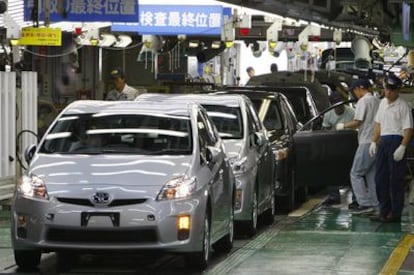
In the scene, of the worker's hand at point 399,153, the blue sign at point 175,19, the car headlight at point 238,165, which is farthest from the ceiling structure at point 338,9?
the car headlight at point 238,165

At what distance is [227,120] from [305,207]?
382cm

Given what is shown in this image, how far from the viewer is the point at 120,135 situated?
11.1 metres

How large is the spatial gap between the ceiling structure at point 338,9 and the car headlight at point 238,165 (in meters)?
7.82

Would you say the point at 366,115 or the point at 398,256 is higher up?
the point at 366,115

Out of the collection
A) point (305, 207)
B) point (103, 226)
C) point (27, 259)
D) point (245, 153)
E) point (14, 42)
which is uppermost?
point (14, 42)

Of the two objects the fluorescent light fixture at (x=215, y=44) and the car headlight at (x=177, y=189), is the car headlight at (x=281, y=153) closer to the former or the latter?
the car headlight at (x=177, y=189)

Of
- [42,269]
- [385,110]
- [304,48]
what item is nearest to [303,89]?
[385,110]

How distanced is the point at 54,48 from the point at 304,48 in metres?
8.84

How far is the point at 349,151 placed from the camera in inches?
666

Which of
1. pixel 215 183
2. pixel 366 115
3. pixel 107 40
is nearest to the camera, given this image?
pixel 215 183

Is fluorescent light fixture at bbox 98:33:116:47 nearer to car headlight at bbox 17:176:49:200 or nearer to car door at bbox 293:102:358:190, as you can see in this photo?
car door at bbox 293:102:358:190

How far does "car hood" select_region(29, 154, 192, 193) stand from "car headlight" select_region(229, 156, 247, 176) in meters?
2.31

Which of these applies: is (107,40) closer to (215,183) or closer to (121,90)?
(121,90)

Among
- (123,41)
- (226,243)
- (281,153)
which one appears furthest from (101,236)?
(123,41)
